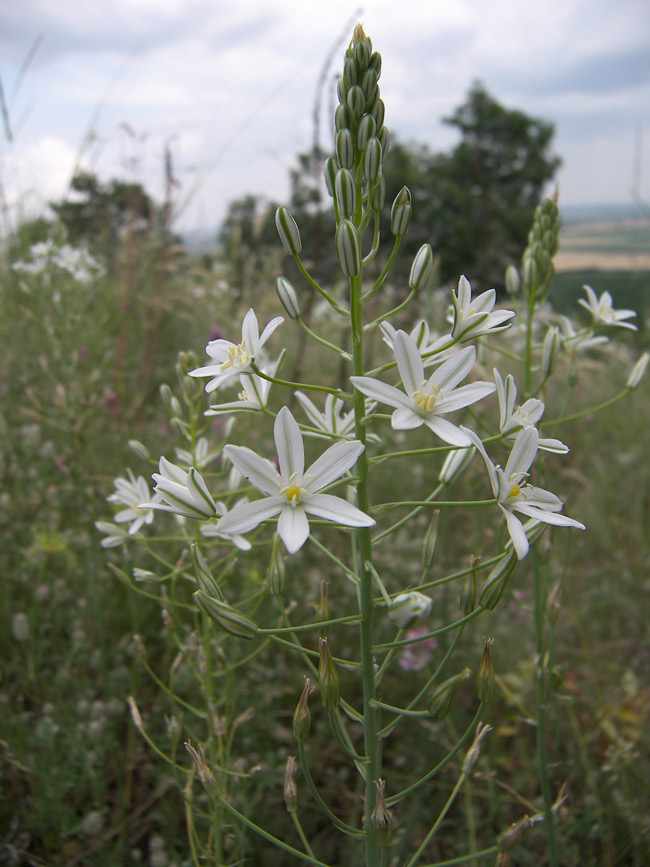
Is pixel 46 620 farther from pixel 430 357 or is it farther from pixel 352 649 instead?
pixel 430 357

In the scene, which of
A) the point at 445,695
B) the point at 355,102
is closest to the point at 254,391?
the point at 355,102

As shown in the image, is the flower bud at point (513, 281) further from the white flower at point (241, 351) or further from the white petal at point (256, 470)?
the white petal at point (256, 470)

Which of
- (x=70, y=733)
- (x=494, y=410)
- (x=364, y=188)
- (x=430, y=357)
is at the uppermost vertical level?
(x=364, y=188)

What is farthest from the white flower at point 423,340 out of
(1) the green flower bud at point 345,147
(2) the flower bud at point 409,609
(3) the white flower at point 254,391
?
(2) the flower bud at point 409,609

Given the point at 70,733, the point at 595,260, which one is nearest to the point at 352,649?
the point at 70,733

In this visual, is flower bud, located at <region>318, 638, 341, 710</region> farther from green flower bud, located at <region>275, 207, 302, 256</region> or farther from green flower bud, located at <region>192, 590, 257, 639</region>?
green flower bud, located at <region>275, 207, 302, 256</region>

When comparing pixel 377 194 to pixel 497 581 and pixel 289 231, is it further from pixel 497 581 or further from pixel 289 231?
pixel 497 581
